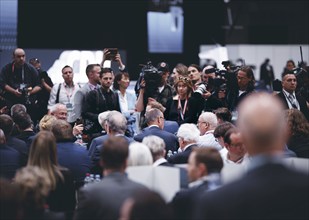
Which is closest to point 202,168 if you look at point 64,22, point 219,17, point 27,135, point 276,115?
point 276,115

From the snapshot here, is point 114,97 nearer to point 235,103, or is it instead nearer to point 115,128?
point 235,103

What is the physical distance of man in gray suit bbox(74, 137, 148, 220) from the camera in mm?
3953

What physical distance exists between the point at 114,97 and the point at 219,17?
7540mm

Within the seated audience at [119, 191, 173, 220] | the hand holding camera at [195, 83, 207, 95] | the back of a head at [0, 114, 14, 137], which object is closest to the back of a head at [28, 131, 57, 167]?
the seated audience at [119, 191, 173, 220]

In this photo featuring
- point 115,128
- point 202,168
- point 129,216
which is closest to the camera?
point 129,216

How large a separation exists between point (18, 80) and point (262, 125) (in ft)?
23.1

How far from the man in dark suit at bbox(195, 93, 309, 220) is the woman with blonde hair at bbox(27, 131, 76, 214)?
2.01 metres

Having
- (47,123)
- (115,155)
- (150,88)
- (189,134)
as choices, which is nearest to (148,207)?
(115,155)

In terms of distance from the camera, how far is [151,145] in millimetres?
5371

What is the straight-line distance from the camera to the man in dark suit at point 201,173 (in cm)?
424

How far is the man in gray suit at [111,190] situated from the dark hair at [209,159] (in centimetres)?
39

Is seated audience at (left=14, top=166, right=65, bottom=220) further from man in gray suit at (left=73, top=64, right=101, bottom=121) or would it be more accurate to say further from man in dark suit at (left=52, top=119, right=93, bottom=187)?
man in gray suit at (left=73, top=64, right=101, bottom=121)

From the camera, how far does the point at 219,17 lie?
1580 centimetres

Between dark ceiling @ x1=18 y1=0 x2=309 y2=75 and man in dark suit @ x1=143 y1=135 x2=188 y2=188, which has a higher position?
dark ceiling @ x1=18 y1=0 x2=309 y2=75
